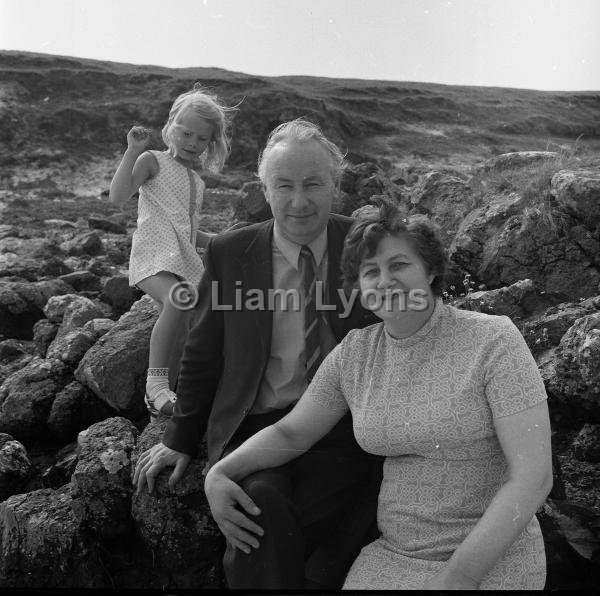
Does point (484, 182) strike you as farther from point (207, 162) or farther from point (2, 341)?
point (2, 341)

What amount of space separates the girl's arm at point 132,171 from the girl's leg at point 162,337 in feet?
1.72

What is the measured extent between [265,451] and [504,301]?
2.22 metres

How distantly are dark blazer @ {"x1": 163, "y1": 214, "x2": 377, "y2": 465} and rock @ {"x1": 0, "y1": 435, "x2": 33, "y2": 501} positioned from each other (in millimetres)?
1523

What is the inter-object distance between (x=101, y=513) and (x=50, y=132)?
20603mm

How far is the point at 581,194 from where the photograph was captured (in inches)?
180

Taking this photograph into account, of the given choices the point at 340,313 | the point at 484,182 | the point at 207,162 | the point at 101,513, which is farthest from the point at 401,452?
the point at 484,182

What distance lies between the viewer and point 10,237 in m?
11.2

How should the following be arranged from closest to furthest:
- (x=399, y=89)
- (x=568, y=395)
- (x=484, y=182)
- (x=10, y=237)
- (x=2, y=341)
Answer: (x=568, y=395)
(x=484, y=182)
(x=2, y=341)
(x=10, y=237)
(x=399, y=89)

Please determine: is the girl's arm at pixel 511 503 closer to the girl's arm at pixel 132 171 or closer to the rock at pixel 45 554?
the rock at pixel 45 554

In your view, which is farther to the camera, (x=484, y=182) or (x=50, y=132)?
(x=50, y=132)

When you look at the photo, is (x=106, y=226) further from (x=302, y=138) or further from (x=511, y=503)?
(x=511, y=503)

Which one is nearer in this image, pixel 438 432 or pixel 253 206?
pixel 438 432

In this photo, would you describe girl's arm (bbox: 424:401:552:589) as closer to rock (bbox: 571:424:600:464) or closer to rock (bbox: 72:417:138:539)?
rock (bbox: 571:424:600:464)

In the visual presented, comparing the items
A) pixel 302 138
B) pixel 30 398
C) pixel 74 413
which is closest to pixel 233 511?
pixel 302 138
